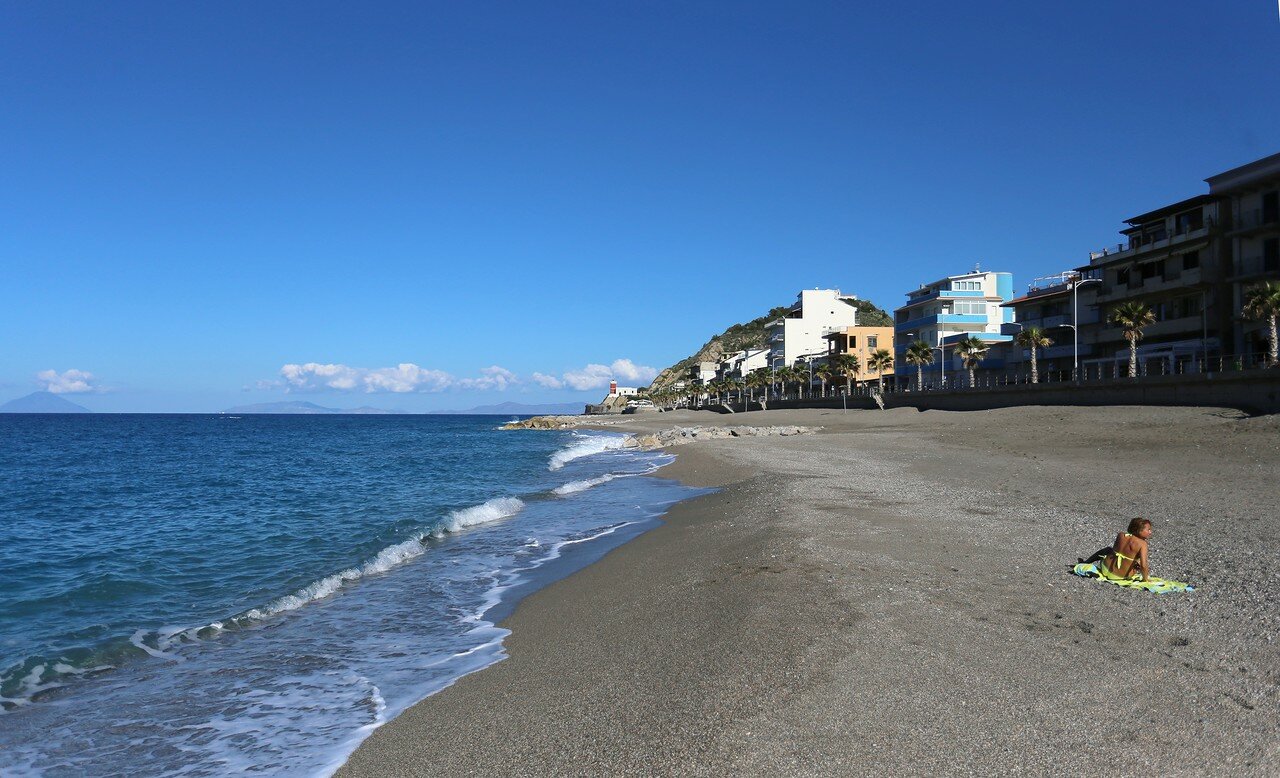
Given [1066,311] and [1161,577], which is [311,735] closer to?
[1161,577]

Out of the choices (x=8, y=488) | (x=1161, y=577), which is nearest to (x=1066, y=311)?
(x=1161, y=577)

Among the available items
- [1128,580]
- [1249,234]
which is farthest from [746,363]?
[1128,580]

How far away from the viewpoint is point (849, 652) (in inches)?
267

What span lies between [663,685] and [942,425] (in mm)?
42602

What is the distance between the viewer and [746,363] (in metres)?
142

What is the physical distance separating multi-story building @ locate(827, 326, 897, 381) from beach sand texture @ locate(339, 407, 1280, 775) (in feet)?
260

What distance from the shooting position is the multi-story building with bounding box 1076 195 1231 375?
45094 mm

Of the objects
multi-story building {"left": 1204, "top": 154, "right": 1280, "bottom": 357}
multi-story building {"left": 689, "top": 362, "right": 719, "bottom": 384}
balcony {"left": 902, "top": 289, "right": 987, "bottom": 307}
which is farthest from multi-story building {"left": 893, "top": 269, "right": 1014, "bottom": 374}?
multi-story building {"left": 689, "top": 362, "right": 719, "bottom": 384}

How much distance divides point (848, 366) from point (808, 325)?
37.4m

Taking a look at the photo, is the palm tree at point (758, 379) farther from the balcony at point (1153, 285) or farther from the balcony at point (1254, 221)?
the balcony at point (1254, 221)

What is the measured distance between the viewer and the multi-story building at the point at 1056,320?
57.6 m

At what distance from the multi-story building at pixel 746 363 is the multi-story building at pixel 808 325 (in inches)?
141

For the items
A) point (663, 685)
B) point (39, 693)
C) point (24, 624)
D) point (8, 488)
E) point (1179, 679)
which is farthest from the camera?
point (8, 488)

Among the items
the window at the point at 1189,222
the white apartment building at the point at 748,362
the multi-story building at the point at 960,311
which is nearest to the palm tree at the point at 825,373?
the multi-story building at the point at 960,311
